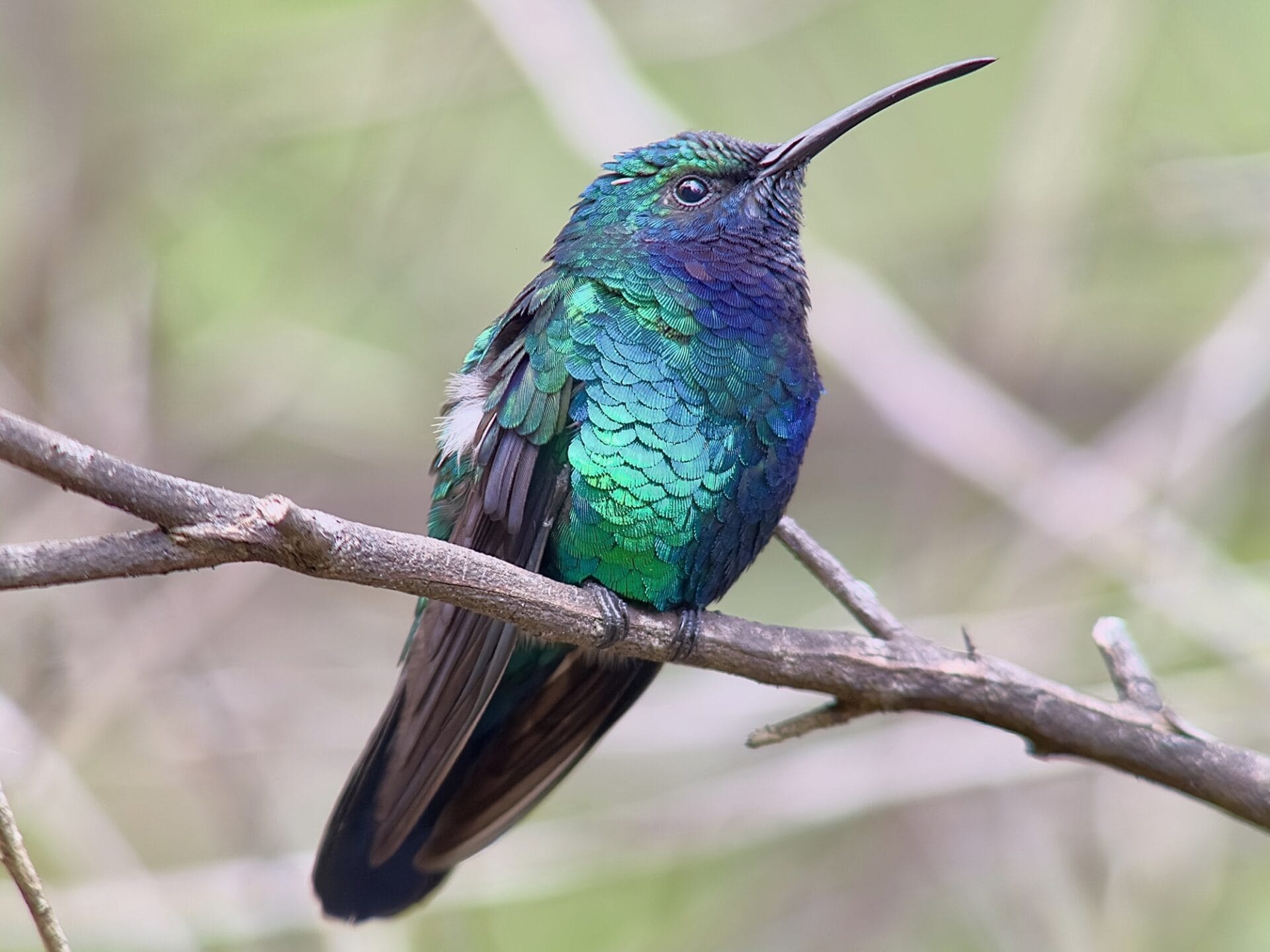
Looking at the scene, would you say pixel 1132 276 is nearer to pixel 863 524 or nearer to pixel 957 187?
pixel 957 187

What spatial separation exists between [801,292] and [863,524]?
445 centimetres

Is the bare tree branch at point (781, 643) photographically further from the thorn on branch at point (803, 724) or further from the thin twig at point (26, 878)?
the thin twig at point (26, 878)

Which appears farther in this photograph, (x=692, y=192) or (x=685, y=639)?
(x=692, y=192)

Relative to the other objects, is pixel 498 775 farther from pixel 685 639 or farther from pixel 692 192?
pixel 692 192

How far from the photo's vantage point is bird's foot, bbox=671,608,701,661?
2.92 m

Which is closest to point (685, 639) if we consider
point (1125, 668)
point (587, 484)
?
point (587, 484)

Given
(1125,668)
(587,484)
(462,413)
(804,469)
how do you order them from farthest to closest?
(804,469)
(462,413)
(587,484)
(1125,668)

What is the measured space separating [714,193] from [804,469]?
3831 mm

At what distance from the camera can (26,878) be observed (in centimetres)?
190

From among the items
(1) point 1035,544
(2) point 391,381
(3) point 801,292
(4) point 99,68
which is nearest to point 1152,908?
(1) point 1035,544

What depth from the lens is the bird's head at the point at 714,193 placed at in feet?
11.3

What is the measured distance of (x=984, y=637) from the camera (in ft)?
17.7

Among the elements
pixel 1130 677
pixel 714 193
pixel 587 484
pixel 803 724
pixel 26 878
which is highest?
pixel 714 193

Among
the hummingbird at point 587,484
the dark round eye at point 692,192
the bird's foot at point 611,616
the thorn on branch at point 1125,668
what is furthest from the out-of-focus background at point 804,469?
the bird's foot at point 611,616
